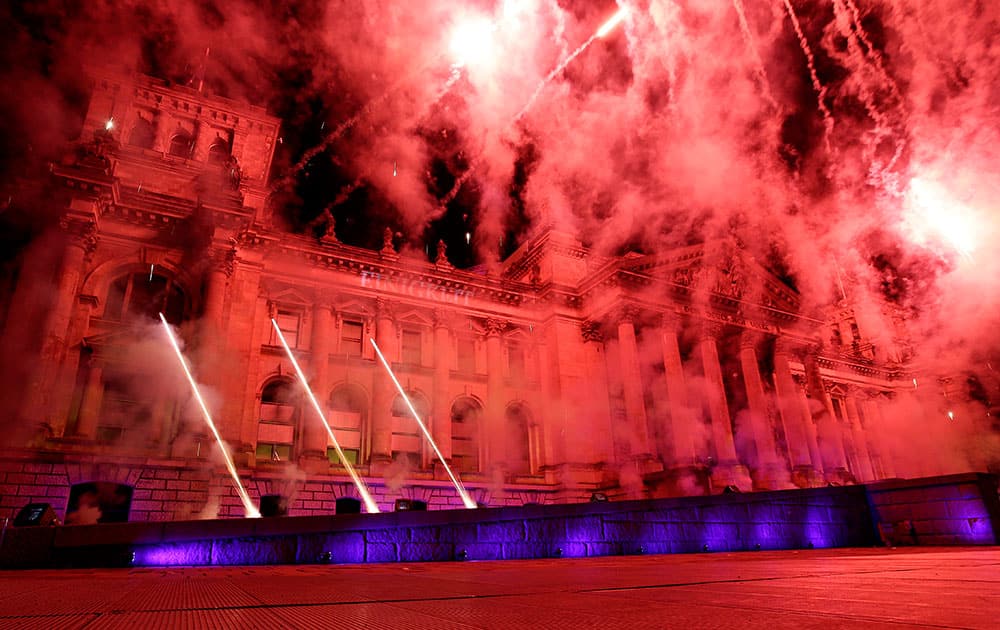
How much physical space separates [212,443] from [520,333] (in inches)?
606

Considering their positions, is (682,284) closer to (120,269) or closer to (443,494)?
(443,494)

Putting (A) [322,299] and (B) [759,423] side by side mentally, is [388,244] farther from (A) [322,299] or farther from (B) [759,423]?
(B) [759,423]

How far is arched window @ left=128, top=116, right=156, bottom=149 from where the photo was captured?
2323 centimetres

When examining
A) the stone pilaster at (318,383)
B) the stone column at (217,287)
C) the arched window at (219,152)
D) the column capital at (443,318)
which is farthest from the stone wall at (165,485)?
the arched window at (219,152)

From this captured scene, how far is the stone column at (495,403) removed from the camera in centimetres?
2622

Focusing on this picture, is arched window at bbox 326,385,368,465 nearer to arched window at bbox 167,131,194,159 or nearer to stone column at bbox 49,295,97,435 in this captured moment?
stone column at bbox 49,295,97,435

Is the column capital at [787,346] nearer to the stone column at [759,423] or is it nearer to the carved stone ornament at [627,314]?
the stone column at [759,423]

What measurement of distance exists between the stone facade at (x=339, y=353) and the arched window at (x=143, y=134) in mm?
102

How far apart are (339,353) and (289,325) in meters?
2.41

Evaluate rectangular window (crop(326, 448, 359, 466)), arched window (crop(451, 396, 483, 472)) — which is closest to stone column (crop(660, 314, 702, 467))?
arched window (crop(451, 396, 483, 472))

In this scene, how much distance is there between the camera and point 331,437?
23047mm

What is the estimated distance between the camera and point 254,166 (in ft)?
83.3

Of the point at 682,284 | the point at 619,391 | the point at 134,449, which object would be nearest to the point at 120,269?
the point at 134,449

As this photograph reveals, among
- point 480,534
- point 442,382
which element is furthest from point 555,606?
point 442,382
